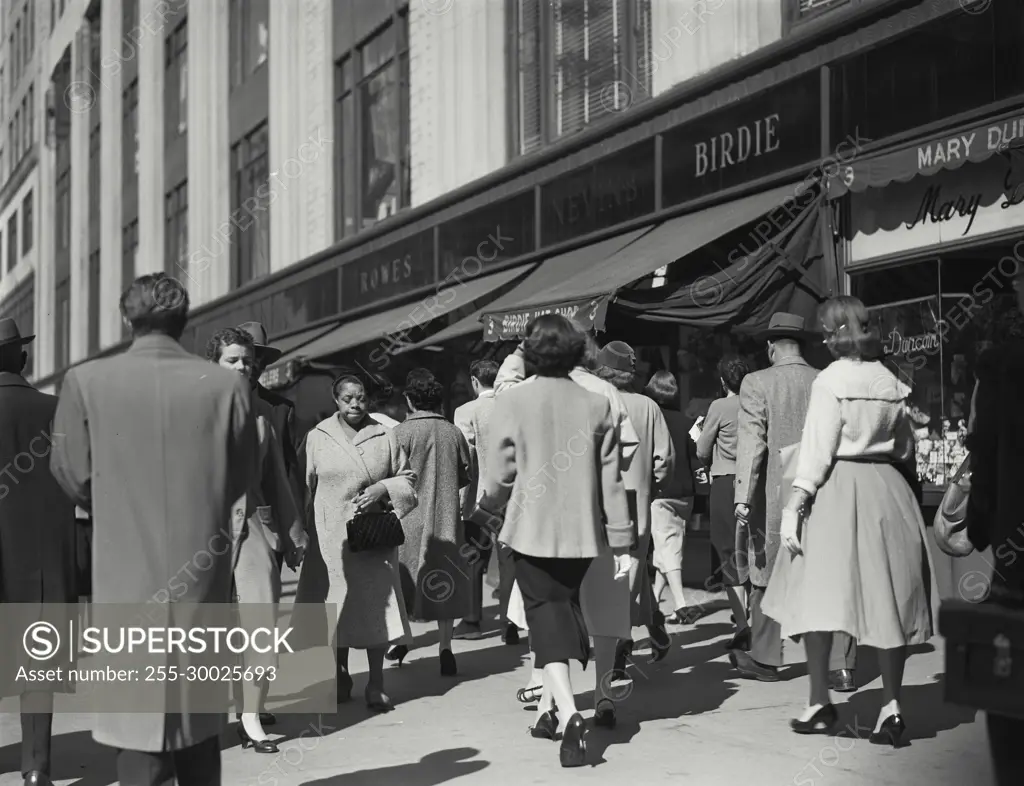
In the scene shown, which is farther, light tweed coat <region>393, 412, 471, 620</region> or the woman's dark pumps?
light tweed coat <region>393, 412, 471, 620</region>

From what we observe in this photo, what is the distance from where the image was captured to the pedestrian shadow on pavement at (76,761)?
595cm

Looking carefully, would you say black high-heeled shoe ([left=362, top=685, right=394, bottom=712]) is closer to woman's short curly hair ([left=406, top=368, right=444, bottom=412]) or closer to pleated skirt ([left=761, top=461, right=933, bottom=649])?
woman's short curly hair ([left=406, top=368, right=444, bottom=412])

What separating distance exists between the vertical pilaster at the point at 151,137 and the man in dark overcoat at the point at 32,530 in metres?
27.1

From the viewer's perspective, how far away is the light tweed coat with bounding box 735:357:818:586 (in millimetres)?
7566

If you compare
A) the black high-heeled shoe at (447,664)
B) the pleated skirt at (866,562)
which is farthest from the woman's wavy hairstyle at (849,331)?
the black high-heeled shoe at (447,664)

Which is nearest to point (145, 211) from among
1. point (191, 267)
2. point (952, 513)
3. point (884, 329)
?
point (191, 267)

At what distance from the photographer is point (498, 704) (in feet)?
24.1

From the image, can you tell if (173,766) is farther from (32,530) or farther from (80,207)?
(80,207)

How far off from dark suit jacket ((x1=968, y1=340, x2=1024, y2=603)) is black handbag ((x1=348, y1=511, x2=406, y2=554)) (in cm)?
379

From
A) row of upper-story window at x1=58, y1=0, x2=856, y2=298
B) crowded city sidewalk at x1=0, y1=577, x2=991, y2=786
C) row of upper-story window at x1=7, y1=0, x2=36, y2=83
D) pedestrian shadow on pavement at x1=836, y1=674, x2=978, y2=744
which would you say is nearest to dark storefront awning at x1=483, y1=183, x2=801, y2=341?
row of upper-story window at x1=58, y1=0, x2=856, y2=298

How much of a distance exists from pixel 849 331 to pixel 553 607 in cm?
182

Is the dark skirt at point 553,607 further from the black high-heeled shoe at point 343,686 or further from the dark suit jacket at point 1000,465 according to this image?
the dark suit jacket at point 1000,465

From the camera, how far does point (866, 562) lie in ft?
20.1

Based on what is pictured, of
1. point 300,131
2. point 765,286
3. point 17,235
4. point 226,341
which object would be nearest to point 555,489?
point 226,341
